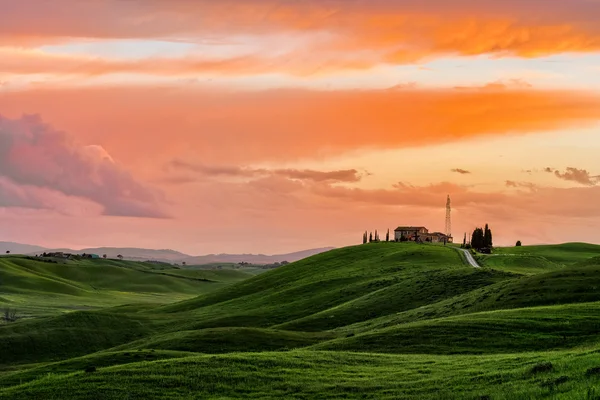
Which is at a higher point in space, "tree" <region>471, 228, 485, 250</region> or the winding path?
"tree" <region>471, 228, 485, 250</region>

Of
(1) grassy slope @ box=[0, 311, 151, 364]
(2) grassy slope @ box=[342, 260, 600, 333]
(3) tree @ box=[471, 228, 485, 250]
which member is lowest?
(1) grassy slope @ box=[0, 311, 151, 364]

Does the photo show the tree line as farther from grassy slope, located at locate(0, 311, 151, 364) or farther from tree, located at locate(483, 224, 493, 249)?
grassy slope, located at locate(0, 311, 151, 364)

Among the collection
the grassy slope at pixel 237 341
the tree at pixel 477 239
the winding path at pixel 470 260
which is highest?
the tree at pixel 477 239

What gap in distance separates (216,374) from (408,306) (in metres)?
50.4

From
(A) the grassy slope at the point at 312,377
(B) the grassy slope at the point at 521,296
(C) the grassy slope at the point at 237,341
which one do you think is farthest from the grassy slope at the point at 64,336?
(A) the grassy slope at the point at 312,377

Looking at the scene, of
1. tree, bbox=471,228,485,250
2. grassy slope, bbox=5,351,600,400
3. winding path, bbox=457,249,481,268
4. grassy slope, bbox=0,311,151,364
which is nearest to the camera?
grassy slope, bbox=5,351,600,400

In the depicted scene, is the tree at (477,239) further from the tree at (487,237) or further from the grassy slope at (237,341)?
the grassy slope at (237,341)

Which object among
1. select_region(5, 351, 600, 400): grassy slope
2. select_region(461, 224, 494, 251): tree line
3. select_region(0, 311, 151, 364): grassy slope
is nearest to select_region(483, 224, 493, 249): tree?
select_region(461, 224, 494, 251): tree line

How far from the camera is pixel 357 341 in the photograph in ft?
198

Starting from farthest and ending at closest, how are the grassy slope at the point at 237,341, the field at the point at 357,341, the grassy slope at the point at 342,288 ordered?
the grassy slope at the point at 342,288 → the grassy slope at the point at 237,341 → the field at the point at 357,341

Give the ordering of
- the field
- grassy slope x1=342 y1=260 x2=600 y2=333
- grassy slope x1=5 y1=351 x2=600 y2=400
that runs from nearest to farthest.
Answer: grassy slope x1=5 y1=351 x2=600 y2=400 < the field < grassy slope x1=342 y1=260 x2=600 y2=333

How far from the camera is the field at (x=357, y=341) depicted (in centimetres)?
4038

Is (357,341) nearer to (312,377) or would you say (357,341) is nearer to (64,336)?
(312,377)

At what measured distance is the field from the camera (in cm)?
4038
